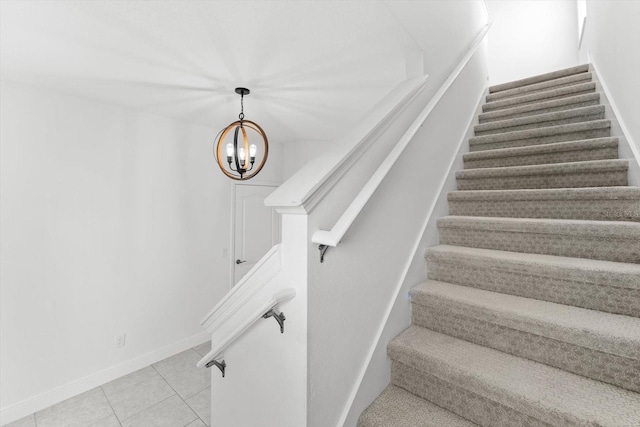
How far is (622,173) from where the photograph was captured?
1.57 m

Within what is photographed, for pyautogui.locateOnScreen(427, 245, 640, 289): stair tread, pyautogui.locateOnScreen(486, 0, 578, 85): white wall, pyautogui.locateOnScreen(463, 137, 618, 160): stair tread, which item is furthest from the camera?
pyautogui.locateOnScreen(486, 0, 578, 85): white wall

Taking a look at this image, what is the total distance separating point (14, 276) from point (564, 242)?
3580mm

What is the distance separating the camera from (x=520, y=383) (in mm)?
943

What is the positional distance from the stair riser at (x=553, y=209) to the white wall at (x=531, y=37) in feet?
12.1

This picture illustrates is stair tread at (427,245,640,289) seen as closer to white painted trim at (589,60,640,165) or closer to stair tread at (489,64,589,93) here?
white painted trim at (589,60,640,165)

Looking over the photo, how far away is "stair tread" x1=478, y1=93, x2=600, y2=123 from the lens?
7.25 feet

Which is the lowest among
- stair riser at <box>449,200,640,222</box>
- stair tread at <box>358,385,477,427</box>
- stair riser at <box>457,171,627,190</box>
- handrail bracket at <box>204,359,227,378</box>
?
stair tread at <box>358,385,477,427</box>

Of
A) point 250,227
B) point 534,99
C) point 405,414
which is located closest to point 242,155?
point 250,227

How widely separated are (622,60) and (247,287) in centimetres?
254

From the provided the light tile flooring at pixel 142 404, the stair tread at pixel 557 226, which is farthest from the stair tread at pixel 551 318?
the light tile flooring at pixel 142 404

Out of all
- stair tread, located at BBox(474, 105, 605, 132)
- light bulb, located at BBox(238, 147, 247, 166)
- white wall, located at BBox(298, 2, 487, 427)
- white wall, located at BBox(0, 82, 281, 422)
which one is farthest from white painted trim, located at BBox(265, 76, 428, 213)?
white wall, located at BBox(0, 82, 281, 422)

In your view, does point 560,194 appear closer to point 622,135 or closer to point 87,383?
point 622,135

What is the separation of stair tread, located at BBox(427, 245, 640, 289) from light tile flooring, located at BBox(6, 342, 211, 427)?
215 centimetres

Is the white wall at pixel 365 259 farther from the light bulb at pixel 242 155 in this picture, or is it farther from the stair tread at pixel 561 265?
the light bulb at pixel 242 155
